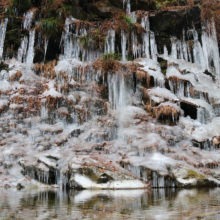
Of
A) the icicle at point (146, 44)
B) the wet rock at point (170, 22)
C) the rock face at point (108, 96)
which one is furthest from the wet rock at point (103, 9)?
the icicle at point (146, 44)

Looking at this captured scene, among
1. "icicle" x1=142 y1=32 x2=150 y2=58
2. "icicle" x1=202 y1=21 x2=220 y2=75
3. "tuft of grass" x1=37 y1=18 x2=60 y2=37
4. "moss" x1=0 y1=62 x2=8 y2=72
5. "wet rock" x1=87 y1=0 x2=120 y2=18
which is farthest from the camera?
"wet rock" x1=87 y1=0 x2=120 y2=18

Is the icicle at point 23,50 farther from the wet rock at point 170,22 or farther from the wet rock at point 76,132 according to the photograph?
the wet rock at point 170,22

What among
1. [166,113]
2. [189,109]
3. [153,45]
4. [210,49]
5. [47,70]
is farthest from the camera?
[153,45]

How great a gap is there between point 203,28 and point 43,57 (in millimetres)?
10812

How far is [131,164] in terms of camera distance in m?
7.00

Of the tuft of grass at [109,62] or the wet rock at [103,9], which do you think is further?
the wet rock at [103,9]

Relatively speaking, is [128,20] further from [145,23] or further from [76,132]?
[76,132]

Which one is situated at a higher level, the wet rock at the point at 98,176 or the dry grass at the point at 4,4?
the dry grass at the point at 4,4

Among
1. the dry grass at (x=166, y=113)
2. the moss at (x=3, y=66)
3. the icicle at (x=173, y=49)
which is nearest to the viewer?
the dry grass at (x=166, y=113)

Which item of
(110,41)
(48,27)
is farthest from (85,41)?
(48,27)

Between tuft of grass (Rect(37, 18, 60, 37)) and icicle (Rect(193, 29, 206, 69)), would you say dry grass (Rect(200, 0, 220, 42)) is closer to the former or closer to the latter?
icicle (Rect(193, 29, 206, 69))

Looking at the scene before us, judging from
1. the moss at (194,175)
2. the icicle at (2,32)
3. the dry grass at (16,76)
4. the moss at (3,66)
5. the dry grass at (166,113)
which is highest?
the icicle at (2,32)

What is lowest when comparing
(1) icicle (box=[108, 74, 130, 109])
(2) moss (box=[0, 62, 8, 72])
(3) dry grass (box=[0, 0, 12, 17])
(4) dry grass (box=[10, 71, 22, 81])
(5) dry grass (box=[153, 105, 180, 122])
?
(5) dry grass (box=[153, 105, 180, 122])

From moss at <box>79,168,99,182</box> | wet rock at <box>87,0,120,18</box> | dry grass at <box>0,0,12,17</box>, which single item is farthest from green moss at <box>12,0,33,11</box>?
moss at <box>79,168,99,182</box>
